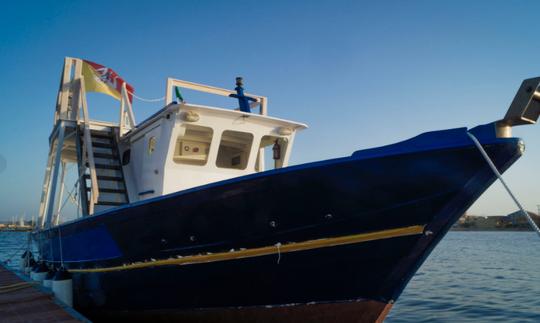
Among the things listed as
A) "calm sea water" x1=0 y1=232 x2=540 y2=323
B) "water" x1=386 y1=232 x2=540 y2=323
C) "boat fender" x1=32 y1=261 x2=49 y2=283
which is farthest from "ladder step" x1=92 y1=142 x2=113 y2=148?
"water" x1=386 y1=232 x2=540 y2=323

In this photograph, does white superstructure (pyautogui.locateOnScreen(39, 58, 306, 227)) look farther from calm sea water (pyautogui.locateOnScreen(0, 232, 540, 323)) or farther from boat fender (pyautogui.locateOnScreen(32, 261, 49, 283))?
calm sea water (pyautogui.locateOnScreen(0, 232, 540, 323))

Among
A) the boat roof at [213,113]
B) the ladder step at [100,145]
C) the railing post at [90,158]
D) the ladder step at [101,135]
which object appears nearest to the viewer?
the boat roof at [213,113]

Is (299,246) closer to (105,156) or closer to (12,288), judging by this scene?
(105,156)

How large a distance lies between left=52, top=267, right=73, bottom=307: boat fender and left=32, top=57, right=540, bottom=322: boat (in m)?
0.82

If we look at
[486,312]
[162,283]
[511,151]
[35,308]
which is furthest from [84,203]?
[486,312]

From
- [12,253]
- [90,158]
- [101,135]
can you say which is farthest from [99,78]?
[12,253]

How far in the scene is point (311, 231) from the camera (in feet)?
14.5

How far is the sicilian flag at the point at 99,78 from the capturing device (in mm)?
11258

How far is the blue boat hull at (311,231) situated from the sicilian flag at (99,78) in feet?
22.0

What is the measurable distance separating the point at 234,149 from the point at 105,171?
2951 mm

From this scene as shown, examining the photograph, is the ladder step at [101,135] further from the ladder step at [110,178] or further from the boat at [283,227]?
the boat at [283,227]

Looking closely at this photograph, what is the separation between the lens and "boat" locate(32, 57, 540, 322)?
3951 millimetres

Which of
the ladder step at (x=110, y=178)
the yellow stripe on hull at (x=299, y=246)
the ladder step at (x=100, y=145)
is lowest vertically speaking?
the yellow stripe on hull at (x=299, y=246)

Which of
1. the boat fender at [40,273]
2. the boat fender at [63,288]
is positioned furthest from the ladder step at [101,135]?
the boat fender at [40,273]
